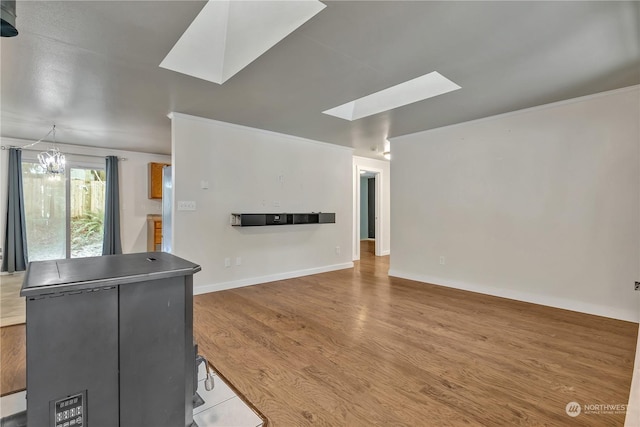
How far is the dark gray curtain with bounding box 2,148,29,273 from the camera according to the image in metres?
5.10

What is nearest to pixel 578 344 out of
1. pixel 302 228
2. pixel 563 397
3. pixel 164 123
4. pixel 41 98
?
pixel 563 397

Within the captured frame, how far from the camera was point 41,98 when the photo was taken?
3355mm

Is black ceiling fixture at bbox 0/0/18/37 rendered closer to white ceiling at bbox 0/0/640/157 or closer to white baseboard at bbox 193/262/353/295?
white ceiling at bbox 0/0/640/157

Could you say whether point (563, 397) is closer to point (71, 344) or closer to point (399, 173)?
point (71, 344)

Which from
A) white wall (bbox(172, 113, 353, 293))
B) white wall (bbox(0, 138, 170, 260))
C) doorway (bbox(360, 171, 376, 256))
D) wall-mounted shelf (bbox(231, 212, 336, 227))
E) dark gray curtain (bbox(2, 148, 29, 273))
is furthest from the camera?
doorway (bbox(360, 171, 376, 256))

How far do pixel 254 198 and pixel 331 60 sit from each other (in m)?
2.65

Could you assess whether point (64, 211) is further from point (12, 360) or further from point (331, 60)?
point (331, 60)

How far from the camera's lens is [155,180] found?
657cm

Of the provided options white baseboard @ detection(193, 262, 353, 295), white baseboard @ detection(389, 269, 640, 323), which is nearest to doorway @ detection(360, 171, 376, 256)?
white baseboard @ detection(193, 262, 353, 295)

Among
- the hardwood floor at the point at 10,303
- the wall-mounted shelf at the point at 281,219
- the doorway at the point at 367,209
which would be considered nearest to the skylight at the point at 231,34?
the wall-mounted shelf at the point at 281,219

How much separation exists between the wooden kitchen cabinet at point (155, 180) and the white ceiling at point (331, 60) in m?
2.38

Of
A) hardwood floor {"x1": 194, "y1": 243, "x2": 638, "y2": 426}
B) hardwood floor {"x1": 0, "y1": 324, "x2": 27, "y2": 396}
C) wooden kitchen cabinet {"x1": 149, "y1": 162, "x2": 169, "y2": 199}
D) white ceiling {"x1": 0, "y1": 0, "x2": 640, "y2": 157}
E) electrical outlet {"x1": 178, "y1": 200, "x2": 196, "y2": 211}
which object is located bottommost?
hardwood floor {"x1": 194, "y1": 243, "x2": 638, "y2": 426}

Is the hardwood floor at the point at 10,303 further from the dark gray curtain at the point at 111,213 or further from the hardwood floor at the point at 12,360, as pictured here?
the dark gray curtain at the point at 111,213

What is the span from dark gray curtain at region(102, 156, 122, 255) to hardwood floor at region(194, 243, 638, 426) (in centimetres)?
358
